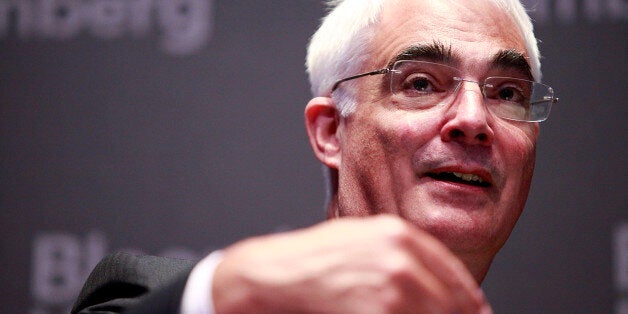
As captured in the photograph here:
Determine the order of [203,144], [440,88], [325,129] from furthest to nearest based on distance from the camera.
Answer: [203,144] → [325,129] → [440,88]

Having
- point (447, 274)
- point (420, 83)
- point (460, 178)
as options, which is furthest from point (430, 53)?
point (447, 274)

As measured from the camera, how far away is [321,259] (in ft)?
2.66

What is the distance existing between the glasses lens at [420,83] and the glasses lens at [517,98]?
0.10 m

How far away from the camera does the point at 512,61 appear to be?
1814 mm

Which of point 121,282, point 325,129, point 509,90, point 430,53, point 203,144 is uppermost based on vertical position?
point 430,53

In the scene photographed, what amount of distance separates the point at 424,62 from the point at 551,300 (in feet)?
4.19

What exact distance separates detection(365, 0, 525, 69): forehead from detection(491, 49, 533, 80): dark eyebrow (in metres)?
0.01

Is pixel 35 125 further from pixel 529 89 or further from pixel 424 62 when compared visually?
pixel 529 89

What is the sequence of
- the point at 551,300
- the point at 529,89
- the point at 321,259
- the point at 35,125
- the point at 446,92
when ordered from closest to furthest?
the point at 321,259, the point at 446,92, the point at 529,89, the point at 551,300, the point at 35,125

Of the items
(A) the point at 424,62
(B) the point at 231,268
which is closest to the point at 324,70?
(A) the point at 424,62

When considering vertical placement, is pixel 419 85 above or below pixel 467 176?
above

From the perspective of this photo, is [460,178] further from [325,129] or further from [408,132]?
[325,129]

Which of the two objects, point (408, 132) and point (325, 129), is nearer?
point (408, 132)

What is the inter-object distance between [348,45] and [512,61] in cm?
43
